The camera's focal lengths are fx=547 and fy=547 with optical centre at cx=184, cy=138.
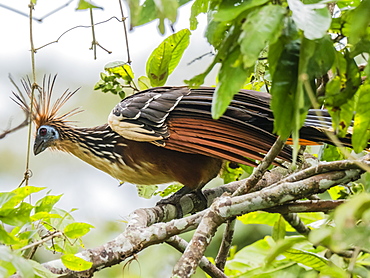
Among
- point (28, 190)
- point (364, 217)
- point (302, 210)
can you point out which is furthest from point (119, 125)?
point (364, 217)

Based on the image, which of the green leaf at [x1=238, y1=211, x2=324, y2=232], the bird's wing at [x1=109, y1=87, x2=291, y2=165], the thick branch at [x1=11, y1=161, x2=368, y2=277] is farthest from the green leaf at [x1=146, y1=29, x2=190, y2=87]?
the thick branch at [x1=11, y1=161, x2=368, y2=277]

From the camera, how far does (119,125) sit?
3.07 metres

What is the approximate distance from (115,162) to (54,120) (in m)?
0.59

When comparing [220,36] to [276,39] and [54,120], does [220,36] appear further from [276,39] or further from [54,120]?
[54,120]

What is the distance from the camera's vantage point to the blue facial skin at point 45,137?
3482 mm

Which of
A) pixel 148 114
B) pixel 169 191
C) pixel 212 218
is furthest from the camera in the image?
pixel 169 191

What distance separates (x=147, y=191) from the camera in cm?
316

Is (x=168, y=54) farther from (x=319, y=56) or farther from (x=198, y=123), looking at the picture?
(x=319, y=56)

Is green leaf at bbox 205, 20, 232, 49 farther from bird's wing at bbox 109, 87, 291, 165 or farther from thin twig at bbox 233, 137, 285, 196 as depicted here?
bird's wing at bbox 109, 87, 291, 165

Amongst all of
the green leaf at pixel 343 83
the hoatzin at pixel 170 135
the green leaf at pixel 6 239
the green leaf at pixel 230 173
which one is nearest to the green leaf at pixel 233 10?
the green leaf at pixel 343 83

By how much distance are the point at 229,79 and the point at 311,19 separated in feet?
0.62

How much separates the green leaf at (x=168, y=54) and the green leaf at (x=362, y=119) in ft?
4.79

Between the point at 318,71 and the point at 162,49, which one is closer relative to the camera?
the point at 318,71

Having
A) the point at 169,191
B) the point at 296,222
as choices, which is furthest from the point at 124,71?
the point at 296,222
